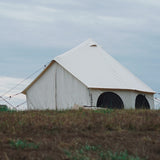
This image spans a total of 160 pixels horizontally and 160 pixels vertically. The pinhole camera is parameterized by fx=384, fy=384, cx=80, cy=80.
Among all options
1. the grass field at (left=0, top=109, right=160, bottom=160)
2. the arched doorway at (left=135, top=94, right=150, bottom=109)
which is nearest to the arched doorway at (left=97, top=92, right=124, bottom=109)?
the arched doorway at (left=135, top=94, right=150, bottom=109)

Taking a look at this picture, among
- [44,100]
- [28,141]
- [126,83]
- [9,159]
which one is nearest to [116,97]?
[126,83]

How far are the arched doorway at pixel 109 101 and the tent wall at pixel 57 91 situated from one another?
3.69 feet

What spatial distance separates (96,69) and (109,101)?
5.26 feet

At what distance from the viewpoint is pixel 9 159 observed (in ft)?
14.4

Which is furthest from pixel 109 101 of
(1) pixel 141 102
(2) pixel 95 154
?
(2) pixel 95 154

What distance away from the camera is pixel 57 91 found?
59.0 feet

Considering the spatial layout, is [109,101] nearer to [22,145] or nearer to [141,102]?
[141,102]

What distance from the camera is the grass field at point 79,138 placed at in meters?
4.66

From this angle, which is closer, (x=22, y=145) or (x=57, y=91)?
(x=22, y=145)

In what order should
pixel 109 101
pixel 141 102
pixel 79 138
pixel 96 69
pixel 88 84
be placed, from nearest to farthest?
pixel 79 138 → pixel 88 84 → pixel 109 101 → pixel 96 69 → pixel 141 102

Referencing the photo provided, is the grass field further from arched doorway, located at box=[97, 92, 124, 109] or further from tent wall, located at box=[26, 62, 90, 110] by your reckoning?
arched doorway, located at box=[97, 92, 124, 109]

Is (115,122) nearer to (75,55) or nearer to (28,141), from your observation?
(28,141)

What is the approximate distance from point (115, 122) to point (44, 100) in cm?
1165

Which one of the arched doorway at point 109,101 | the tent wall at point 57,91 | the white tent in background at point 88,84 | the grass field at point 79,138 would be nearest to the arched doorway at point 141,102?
the white tent in background at point 88,84
